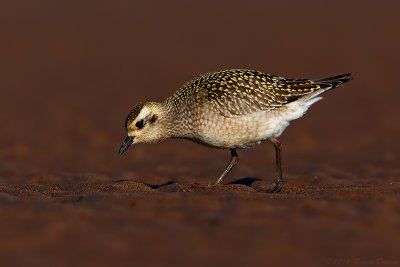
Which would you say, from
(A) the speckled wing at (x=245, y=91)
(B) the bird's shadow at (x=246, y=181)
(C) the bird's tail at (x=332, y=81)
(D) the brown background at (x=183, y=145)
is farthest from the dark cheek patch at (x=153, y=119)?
(C) the bird's tail at (x=332, y=81)

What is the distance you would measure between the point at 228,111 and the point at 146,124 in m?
1.50

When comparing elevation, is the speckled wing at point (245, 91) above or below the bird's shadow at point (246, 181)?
above

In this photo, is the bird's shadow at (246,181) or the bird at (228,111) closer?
the bird at (228,111)

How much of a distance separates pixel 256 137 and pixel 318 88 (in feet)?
5.08

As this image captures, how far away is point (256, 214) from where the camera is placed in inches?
304

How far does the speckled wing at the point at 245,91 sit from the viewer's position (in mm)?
10681

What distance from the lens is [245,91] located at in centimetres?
1088

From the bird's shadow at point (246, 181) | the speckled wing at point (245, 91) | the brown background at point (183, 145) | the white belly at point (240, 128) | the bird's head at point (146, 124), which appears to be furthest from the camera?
the bird's shadow at point (246, 181)

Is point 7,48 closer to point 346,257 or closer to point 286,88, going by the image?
point 286,88

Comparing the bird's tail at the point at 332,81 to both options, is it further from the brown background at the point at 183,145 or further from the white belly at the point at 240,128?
the brown background at the point at 183,145

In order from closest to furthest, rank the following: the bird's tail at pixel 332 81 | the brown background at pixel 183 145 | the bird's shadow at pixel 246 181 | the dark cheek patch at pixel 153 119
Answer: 1. the brown background at pixel 183 145
2. the dark cheek patch at pixel 153 119
3. the bird's tail at pixel 332 81
4. the bird's shadow at pixel 246 181

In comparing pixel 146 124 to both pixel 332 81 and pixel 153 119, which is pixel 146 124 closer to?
pixel 153 119

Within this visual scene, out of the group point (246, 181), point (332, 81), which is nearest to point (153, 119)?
point (246, 181)

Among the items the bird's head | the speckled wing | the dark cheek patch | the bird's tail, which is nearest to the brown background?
the bird's head
